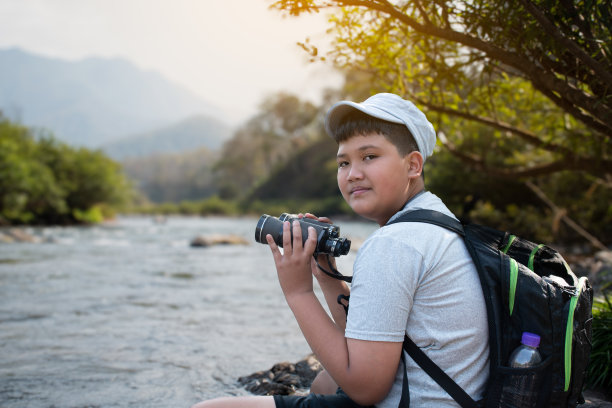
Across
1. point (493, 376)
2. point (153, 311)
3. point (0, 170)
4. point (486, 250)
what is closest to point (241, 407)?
point (493, 376)

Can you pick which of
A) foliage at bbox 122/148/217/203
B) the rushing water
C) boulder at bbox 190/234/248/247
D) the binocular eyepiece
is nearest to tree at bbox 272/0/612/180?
the binocular eyepiece

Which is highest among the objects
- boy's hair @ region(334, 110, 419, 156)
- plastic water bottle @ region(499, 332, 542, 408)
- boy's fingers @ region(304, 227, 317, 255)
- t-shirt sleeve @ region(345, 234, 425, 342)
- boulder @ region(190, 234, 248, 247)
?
boy's hair @ region(334, 110, 419, 156)

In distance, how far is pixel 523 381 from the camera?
1353 mm

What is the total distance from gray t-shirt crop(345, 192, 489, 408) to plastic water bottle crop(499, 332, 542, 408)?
0.26 feet

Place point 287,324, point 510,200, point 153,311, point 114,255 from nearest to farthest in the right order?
1. point 287,324
2. point 153,311
3. point 114,255
4. point 510,200

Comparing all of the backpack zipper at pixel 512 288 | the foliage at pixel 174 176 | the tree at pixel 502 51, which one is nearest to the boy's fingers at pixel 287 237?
the backpack zipper at pixel 512 288

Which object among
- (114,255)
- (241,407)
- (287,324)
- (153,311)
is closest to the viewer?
(241,407)

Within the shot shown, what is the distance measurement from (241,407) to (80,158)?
3039 cm

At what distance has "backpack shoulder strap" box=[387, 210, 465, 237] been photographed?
142 centimetres

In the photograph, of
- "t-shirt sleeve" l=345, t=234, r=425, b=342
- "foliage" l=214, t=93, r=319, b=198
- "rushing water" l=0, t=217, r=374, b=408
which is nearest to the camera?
"t-shirt sleeve" l=345, t=234, r=425, b=342

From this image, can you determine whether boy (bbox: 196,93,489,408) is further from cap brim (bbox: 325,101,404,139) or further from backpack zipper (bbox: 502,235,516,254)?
backpack zipper (bbox: 502,235,516,254)

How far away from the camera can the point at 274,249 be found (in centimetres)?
161

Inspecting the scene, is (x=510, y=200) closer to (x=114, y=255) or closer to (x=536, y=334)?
(x=114, y=255)

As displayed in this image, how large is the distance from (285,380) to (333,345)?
6.64ft
